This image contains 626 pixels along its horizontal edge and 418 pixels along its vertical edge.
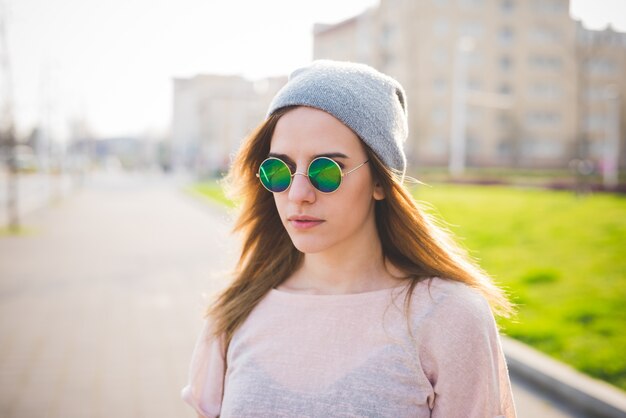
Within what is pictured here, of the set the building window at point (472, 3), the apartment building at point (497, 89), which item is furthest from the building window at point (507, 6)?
the building window at point (472, 3)

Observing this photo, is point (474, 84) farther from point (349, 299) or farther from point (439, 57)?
point (349, 299)

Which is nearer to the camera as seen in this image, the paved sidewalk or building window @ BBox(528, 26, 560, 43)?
the paved sidewalk

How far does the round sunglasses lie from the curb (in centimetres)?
308

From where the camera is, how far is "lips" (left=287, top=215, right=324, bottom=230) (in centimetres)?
182

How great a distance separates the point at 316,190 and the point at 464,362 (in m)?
0.71

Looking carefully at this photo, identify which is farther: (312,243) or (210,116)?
(210,116)

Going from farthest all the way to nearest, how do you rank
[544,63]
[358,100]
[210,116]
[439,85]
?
[210,116], [544,63], [439,85], [358,100]

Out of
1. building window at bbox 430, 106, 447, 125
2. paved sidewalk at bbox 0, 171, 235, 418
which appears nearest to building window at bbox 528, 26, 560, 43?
building window at bbox 430, 106, 447, 125

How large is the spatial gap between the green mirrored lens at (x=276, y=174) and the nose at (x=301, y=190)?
0.16ft

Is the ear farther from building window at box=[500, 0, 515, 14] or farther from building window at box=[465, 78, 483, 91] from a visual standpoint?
building window at box=[500, 0, 515, 14]

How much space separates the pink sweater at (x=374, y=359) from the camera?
158 cm

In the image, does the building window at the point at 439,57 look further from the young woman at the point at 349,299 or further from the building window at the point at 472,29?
the young woman at the point at 349,299

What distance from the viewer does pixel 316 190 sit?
179 centimetres

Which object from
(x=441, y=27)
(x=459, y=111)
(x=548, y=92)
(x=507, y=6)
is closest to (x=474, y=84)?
(x=441, y=27)
